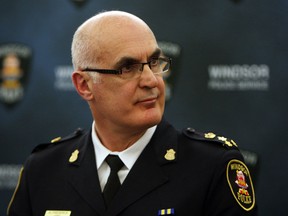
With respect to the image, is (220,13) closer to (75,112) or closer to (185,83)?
(185,83)

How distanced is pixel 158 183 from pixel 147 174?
5cm

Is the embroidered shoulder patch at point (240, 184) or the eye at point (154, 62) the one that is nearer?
the embroidered shoulder patch at point (240, 184)

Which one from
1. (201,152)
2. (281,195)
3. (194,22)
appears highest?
(194,22)

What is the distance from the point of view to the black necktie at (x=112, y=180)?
1.78 m

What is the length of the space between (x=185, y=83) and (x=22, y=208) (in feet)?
4.06

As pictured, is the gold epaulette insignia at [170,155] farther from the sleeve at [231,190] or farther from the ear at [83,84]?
the ear at [83,84]

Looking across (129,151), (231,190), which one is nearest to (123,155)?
(129,151)

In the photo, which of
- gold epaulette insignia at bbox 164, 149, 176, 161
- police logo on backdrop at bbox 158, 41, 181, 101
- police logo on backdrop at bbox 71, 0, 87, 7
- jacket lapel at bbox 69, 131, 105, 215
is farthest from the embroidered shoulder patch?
police logo on backdrop at bbox 71, 0, 87, 7

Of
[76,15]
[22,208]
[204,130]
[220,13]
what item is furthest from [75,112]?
[22,208]

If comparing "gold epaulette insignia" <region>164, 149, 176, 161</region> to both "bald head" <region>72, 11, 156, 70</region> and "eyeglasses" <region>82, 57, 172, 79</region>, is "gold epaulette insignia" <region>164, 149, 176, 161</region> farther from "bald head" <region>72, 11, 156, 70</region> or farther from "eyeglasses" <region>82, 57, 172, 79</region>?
"bald head" <region>72, 11, 156, 70</region>

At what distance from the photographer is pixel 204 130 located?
2.83 meters

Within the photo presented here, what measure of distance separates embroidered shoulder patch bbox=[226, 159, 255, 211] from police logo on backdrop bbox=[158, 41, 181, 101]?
1.20 metres

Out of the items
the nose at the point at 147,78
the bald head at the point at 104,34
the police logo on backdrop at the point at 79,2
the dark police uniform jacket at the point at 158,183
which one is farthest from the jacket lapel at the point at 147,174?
the police logo on backdrop at the point at 79,2

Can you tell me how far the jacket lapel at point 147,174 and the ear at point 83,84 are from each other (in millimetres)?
272
